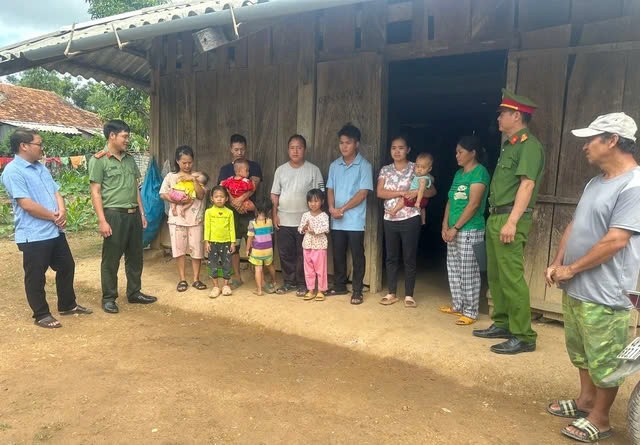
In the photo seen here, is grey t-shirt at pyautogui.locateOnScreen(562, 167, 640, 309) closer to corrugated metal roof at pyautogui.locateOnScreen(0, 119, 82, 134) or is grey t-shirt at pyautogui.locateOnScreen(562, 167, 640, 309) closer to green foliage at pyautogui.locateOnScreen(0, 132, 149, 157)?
green foliage at pyautogui.locateOnScreen(0, 132, 149, 157)

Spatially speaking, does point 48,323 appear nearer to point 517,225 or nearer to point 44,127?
point 517,225

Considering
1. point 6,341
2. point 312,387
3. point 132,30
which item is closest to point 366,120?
point 132,30

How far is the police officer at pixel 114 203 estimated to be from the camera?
444 cm

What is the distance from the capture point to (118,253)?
183 inches

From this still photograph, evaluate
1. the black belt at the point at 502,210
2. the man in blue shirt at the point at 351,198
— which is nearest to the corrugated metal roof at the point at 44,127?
the man in blue shirt at the point at 351,198

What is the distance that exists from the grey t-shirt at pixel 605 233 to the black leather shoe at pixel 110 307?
4003 mm

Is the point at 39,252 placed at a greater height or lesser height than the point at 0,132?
lesser

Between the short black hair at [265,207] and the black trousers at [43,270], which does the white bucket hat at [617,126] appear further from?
the black trousers at [43,270]

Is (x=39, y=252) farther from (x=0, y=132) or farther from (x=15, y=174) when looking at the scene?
(x=0, y=132)

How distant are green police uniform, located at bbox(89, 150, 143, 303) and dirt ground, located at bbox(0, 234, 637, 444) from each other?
49cm

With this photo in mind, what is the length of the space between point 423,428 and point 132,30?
12.1 ft

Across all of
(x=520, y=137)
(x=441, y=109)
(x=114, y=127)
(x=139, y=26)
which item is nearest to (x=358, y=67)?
(x=520, y=137)

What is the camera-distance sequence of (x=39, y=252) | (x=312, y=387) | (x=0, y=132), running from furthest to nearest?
(x=0, y=132) < (x=39, y=252) < (x=312, y=387)

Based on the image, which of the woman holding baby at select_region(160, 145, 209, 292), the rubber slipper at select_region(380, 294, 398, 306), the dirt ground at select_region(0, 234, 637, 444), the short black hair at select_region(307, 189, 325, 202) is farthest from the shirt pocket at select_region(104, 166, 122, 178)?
the rubber slipper at select_region(380, 294, 398, 306)
